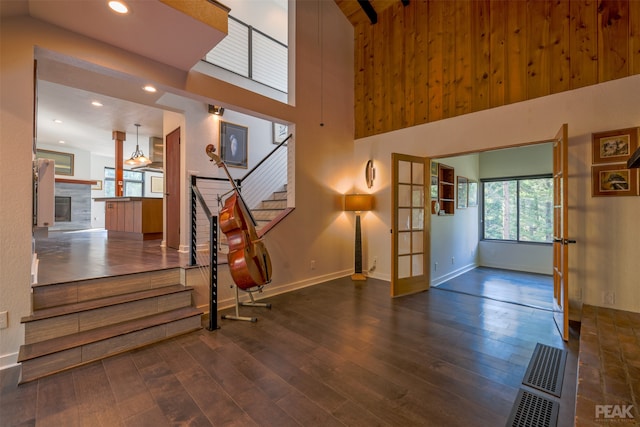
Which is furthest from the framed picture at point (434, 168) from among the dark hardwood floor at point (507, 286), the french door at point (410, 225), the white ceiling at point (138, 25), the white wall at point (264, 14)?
the white wall at point (264, 14)

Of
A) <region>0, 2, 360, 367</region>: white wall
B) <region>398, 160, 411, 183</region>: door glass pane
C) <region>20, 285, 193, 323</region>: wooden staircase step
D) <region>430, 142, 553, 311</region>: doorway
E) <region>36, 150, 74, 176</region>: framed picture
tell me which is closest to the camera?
<region>0, 2, 360, 367</region>: white wall

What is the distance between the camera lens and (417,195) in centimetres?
439

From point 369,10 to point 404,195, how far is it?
11.5ft

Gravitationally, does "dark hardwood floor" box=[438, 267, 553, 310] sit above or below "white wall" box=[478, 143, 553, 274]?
below

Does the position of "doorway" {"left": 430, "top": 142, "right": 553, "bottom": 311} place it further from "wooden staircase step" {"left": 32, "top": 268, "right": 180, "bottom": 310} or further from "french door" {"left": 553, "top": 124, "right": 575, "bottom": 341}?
"wooden staircase step" {"left": 32, "top": 268, "right": 180, "bottom": 310}

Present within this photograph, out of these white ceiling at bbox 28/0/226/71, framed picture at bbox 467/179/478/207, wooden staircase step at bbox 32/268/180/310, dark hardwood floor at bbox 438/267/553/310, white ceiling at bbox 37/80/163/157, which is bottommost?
dark hardwood floor at bbox 438/267/553/310

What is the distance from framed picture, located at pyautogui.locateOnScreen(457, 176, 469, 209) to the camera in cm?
562

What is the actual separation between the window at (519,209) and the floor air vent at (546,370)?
14.5 feet

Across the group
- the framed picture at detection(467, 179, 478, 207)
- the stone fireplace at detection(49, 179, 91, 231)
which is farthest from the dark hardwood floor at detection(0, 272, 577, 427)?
the stone fireplace at detection(49, 179, 91, 231)

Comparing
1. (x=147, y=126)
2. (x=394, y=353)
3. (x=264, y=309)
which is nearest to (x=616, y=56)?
(x=394, y=353)

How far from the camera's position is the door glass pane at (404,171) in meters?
4.18

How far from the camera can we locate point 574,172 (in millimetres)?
3168

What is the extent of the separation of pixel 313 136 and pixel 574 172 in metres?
3.49

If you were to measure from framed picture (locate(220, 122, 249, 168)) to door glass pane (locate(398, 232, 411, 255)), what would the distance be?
10.3 ft
